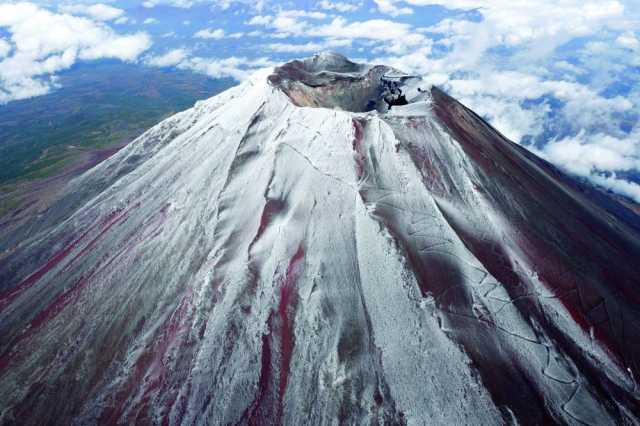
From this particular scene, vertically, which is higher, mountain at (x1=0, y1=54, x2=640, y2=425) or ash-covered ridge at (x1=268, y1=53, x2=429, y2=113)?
ash-covered ridge at (x1=268, y1=53, x2=429, y2=113)

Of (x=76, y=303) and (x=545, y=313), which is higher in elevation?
(x=545, y=313)

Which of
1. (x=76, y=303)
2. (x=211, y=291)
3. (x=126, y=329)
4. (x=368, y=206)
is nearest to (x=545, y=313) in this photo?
(x=368, y=206)

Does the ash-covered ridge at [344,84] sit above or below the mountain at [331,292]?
above

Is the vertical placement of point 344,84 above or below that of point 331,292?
above

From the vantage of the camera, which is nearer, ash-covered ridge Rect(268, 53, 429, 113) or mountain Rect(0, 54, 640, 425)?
mountain Rect(0, 54, 640, 425)

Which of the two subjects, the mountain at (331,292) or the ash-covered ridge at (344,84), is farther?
the ash-covered ridge at (344,84)

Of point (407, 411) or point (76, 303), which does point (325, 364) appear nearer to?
point (407, 411)

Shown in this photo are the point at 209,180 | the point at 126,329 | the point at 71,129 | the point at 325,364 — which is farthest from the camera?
the point at 71,129

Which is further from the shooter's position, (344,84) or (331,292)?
(344,84)
